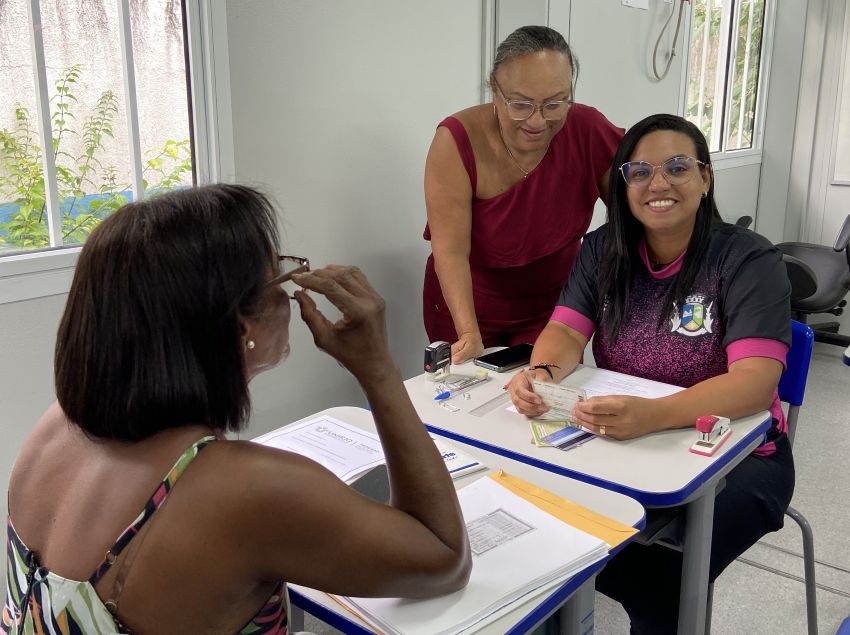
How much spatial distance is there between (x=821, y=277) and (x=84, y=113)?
3406 millimetres

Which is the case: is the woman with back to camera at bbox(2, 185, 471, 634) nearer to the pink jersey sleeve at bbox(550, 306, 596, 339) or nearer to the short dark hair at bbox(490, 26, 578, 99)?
the pink jersey sleeve at bbox(550, 306, 596, 339)

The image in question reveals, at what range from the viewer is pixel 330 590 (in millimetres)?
796

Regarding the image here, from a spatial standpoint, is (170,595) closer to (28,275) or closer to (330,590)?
(330,590)

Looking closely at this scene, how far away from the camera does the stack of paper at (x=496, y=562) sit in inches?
35.4

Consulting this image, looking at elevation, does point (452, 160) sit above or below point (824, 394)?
above

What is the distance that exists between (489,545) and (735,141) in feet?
13.8

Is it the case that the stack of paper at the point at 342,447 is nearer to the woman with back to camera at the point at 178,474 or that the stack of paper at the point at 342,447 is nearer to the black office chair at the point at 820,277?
the woman with back to camera at the point at 178,474

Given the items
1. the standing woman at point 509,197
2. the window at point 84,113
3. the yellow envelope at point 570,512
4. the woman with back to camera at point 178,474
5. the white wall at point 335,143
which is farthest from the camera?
the standing woman at point 509,197

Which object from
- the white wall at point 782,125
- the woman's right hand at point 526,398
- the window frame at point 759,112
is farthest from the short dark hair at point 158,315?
the white wall at point 782,125

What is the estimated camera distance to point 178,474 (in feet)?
2.40

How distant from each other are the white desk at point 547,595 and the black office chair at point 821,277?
274cm

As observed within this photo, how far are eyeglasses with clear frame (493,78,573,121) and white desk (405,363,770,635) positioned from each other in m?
0.79

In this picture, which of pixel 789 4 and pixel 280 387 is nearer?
pixel 280 387

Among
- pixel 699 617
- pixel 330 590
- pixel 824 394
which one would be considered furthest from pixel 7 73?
pixel 824 394
